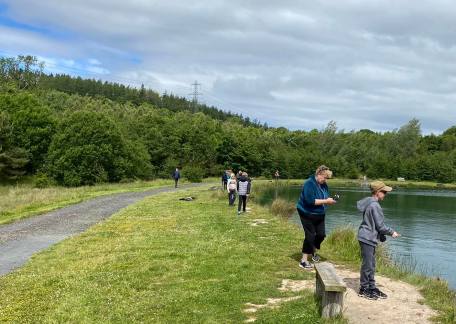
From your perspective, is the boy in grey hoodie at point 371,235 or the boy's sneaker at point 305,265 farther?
the boy's sneaker at point 305,265

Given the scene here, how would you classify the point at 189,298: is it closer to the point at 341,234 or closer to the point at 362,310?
the point at 362,310

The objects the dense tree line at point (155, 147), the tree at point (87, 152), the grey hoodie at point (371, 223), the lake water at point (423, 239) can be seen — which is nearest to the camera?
the grey hoodie at point (371, 223)

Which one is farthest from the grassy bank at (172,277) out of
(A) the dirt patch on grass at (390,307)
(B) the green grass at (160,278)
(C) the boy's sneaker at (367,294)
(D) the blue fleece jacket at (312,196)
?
(D) the blue fleece jacket at (312,196)

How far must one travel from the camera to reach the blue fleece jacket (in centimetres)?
1045

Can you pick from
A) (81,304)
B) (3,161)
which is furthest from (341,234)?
(3,161)

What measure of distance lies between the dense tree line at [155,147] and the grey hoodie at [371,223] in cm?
5574

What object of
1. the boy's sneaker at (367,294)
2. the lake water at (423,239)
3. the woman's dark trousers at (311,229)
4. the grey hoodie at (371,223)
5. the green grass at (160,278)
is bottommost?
the lake water at (423,239)

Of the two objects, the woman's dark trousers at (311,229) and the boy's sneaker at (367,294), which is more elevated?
the woman's dark trousers at (311,229)

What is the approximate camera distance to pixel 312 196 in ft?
34.2

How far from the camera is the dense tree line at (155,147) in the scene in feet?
210

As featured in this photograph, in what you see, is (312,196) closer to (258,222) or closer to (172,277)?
(172,277)

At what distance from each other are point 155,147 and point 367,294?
8370cm

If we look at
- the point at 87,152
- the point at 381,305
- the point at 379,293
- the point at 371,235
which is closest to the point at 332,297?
the point at 381,305

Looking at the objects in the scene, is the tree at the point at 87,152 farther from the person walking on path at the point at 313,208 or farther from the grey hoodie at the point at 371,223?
the grey hoodie at the point at 371,223
